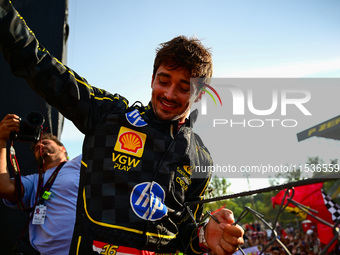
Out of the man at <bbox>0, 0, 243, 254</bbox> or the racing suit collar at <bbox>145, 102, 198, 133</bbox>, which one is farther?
the racing suit collar at <bbox>145, 102, 198, 133</bbox>

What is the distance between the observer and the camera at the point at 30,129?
226 cm

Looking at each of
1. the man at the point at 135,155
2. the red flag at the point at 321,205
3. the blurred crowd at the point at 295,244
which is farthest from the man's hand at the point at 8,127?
the blurred crowd at the point at 295,244

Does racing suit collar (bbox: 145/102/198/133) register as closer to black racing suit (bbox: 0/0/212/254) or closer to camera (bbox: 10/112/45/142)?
black racing suit (bbox: 0/0/212/254)

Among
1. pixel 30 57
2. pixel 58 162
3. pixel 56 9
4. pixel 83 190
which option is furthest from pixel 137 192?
pixel 56 9

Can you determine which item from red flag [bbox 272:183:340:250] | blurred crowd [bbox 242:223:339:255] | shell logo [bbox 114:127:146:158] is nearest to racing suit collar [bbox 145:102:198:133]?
shell logo [bbox 114:127:146:158]

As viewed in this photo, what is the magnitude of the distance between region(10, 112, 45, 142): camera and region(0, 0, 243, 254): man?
2.83 ft

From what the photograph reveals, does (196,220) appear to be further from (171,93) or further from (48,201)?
(48,201)

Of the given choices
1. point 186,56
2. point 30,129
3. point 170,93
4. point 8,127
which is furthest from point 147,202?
point 8,127

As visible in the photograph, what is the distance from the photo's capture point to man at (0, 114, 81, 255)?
2.35 m

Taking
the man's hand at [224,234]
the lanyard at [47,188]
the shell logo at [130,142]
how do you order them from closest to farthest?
1. the man's hand at [224,234]
2. the shell logo at [130,142]
3. the lanyard at [47,188]

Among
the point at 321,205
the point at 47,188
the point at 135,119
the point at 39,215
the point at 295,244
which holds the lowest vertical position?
the point at 295,244

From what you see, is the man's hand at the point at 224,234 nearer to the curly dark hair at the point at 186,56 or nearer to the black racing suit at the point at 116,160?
the black racing suit at the point at 116,160

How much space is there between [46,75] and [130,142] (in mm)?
509

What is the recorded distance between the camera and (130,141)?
1552 mm
